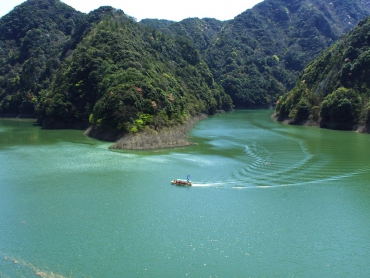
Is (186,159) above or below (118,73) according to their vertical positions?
below

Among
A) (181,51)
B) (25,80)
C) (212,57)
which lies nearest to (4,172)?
(25,80)

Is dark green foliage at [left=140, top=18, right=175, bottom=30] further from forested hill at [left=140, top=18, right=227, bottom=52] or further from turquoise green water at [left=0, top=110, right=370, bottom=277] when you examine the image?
turquoise green water at [left=0, top=110, right=370, bottom=277]

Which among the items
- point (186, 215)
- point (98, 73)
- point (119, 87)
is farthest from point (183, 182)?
point (98, 73)

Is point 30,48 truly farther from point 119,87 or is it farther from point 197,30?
point 197,30

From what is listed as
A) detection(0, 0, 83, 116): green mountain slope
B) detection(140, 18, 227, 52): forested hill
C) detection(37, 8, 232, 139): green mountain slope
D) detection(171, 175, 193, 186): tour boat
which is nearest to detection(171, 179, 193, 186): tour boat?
detection(171, 175, 193, 186): tour boat

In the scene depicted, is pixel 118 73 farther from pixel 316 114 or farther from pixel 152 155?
pixel 316 114

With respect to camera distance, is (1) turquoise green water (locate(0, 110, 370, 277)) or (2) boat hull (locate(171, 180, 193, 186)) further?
(2) boat hull (locate(171, 180, 193, 186))

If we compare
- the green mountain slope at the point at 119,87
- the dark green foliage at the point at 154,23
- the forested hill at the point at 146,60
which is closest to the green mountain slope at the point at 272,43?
the forested hill at the point at 146,60
